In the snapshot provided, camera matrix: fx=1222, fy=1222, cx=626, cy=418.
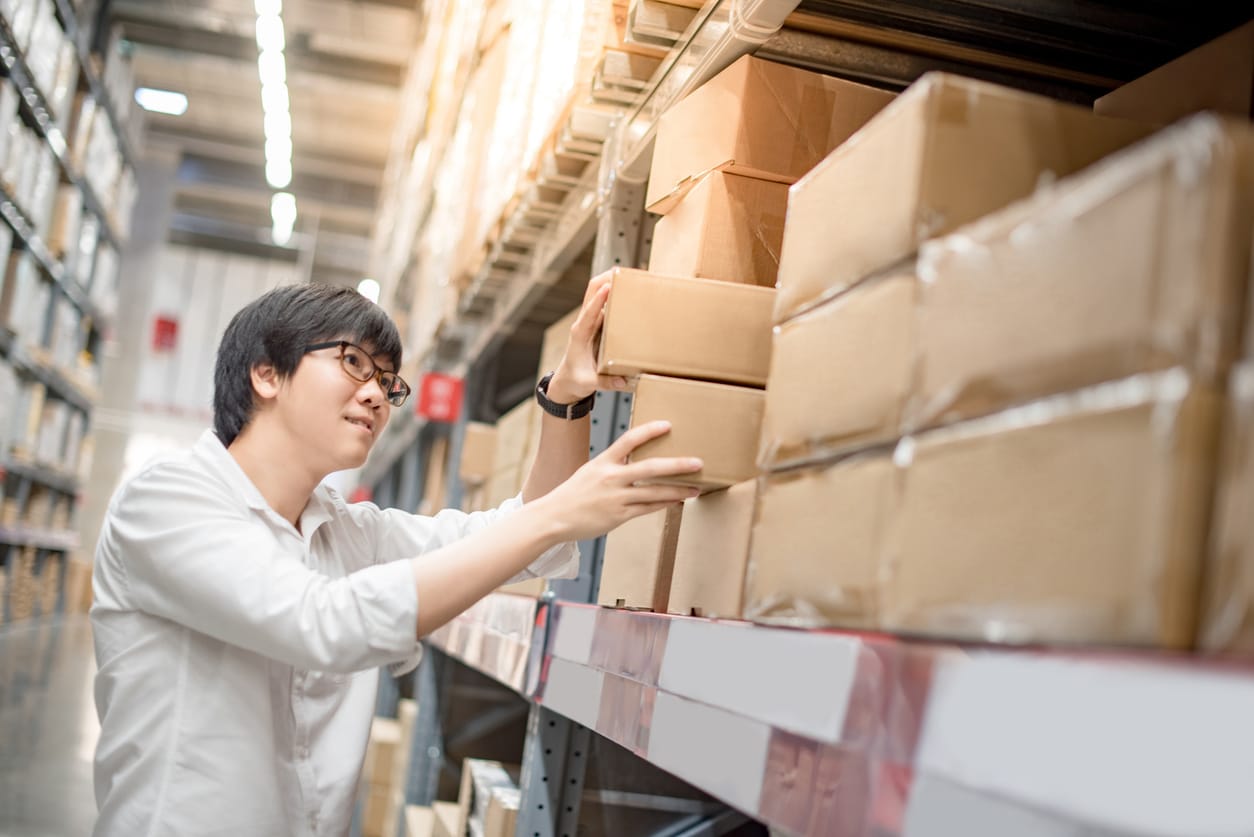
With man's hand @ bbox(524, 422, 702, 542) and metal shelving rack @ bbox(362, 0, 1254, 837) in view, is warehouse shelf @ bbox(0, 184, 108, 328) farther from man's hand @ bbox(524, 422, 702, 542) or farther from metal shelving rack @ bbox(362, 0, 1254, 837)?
man's hand @ bbox(524, 422, 702, 542)

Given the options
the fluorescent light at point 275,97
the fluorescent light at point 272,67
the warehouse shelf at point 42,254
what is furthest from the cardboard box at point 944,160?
the fluorescent light at point 275,97

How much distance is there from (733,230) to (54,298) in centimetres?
1114

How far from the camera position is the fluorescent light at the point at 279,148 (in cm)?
1533

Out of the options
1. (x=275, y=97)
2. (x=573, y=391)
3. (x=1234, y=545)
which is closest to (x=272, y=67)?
(x=275, y=97)

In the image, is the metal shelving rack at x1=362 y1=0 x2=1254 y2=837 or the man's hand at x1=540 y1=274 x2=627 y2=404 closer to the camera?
the metal shelving rack at x1=362 y1=0 x2=1254 y2=837

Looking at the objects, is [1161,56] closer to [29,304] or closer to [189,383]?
[29,304]

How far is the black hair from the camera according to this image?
2.00 metres

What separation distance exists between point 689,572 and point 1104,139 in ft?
2.63

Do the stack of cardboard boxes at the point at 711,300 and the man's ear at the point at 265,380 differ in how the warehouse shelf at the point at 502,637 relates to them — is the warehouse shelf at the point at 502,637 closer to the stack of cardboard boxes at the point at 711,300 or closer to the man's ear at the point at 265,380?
the stack of cardboard boxes at the point at 711,300

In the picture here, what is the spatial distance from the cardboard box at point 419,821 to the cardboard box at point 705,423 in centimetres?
246

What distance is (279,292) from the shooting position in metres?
2.05

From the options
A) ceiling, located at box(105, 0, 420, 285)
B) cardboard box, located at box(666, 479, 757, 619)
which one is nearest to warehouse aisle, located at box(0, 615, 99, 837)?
cardboard box, located at box(666, 479, 757, 619)

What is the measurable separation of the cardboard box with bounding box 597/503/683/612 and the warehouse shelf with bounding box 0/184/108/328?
7843mm

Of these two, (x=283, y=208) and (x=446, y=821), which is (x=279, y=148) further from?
(x=446, y=821)
